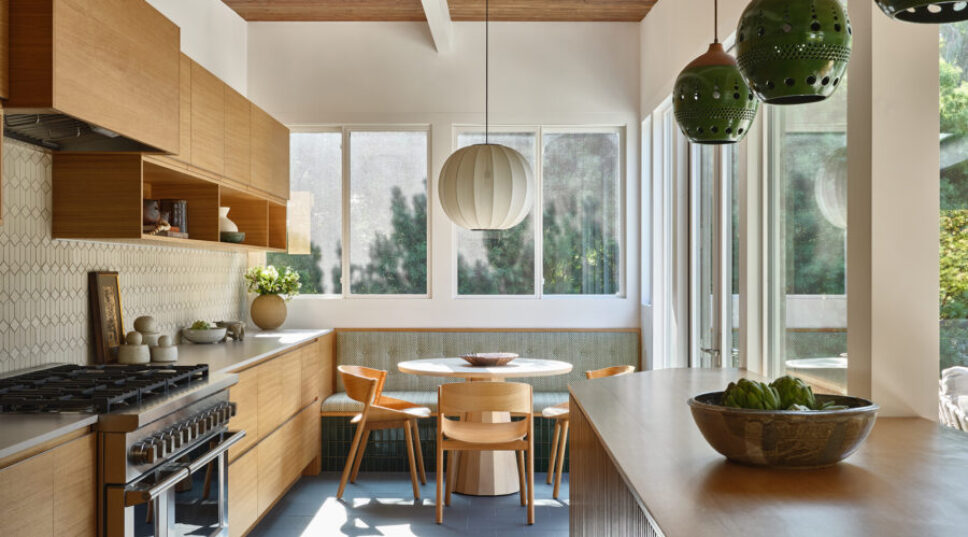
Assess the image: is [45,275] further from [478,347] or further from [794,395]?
[478,347]

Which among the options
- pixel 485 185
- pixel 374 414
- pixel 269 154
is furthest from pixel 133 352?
pixel 485 185

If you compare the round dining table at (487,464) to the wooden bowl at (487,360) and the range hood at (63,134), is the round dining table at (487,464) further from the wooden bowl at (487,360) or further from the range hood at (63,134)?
the range hood at (63,134)

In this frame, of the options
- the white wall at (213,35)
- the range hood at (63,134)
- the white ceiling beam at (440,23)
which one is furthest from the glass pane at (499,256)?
the range hood at (63,134)

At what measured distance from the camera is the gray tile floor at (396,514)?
4.00m

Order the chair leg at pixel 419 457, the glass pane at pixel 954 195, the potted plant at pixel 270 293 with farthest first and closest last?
the potted plant at pixel 270 293 → the chair leg at pixel 419 457 → the glass pane at pixel 954 195

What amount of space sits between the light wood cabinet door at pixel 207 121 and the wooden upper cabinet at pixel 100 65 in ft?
1.10

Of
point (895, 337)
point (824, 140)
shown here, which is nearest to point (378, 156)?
point (824, 140)

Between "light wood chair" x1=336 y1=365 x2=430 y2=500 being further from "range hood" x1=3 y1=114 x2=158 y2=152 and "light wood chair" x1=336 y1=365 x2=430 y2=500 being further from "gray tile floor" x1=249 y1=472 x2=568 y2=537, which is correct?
"range hood" x1=3 y1=114 x2=158 y2=152

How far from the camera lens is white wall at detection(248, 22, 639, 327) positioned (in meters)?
5.78

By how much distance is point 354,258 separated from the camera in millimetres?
5832

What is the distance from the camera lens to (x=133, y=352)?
346cm

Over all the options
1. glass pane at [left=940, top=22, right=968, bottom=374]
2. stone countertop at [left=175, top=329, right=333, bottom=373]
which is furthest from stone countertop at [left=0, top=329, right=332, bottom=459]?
glass pane at [left=940, top=22, right=968, bottom=374]

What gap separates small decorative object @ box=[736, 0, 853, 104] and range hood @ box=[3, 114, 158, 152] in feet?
7.35

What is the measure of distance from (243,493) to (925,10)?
131 inches
